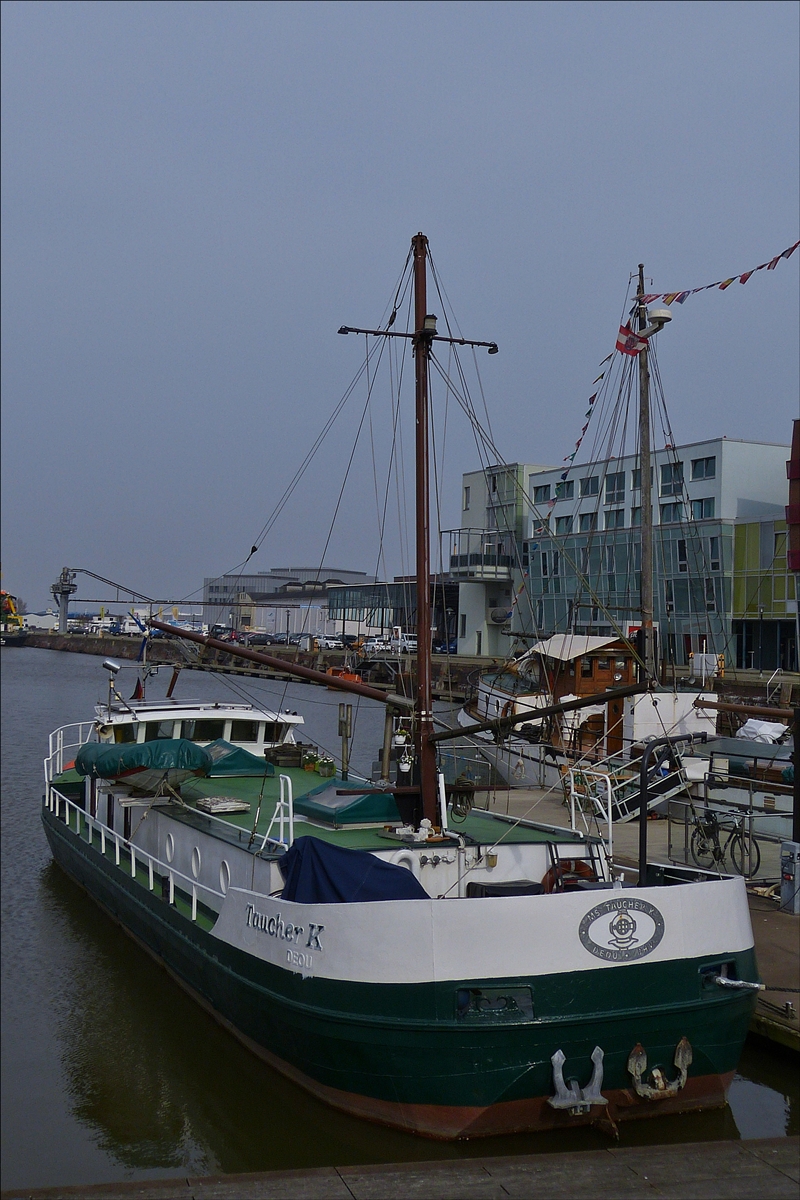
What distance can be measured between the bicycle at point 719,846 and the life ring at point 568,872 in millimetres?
4905

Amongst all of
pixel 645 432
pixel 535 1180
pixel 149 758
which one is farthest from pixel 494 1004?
pixel 645 432

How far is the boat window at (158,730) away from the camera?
61.0 ft

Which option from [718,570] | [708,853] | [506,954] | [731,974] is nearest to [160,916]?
[506,954]

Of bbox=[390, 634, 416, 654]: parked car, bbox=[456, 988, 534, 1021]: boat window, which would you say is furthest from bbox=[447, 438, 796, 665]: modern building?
bbox=[456, 988, 534, 1021]: boat window

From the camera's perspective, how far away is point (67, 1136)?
33.1ft

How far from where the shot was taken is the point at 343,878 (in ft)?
32.3

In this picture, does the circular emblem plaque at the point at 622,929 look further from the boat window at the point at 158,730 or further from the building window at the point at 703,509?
the building window at the point at 703,509

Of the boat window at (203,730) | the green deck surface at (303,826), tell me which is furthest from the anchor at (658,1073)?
the boat window at (203,730)

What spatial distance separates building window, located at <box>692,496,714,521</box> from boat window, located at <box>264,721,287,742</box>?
36.8 m

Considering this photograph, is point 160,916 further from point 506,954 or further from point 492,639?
point 492,639

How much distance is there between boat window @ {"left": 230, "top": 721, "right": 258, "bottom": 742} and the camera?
1931cm

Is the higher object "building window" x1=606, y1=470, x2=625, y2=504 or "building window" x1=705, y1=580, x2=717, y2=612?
"building window" x1=606, y1=470, x2=625, y2=504

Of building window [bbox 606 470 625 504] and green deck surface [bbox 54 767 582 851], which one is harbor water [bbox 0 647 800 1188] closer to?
green deck surface [bbox 54 767 582 851]

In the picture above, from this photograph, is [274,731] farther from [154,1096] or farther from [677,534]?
[677,534]
